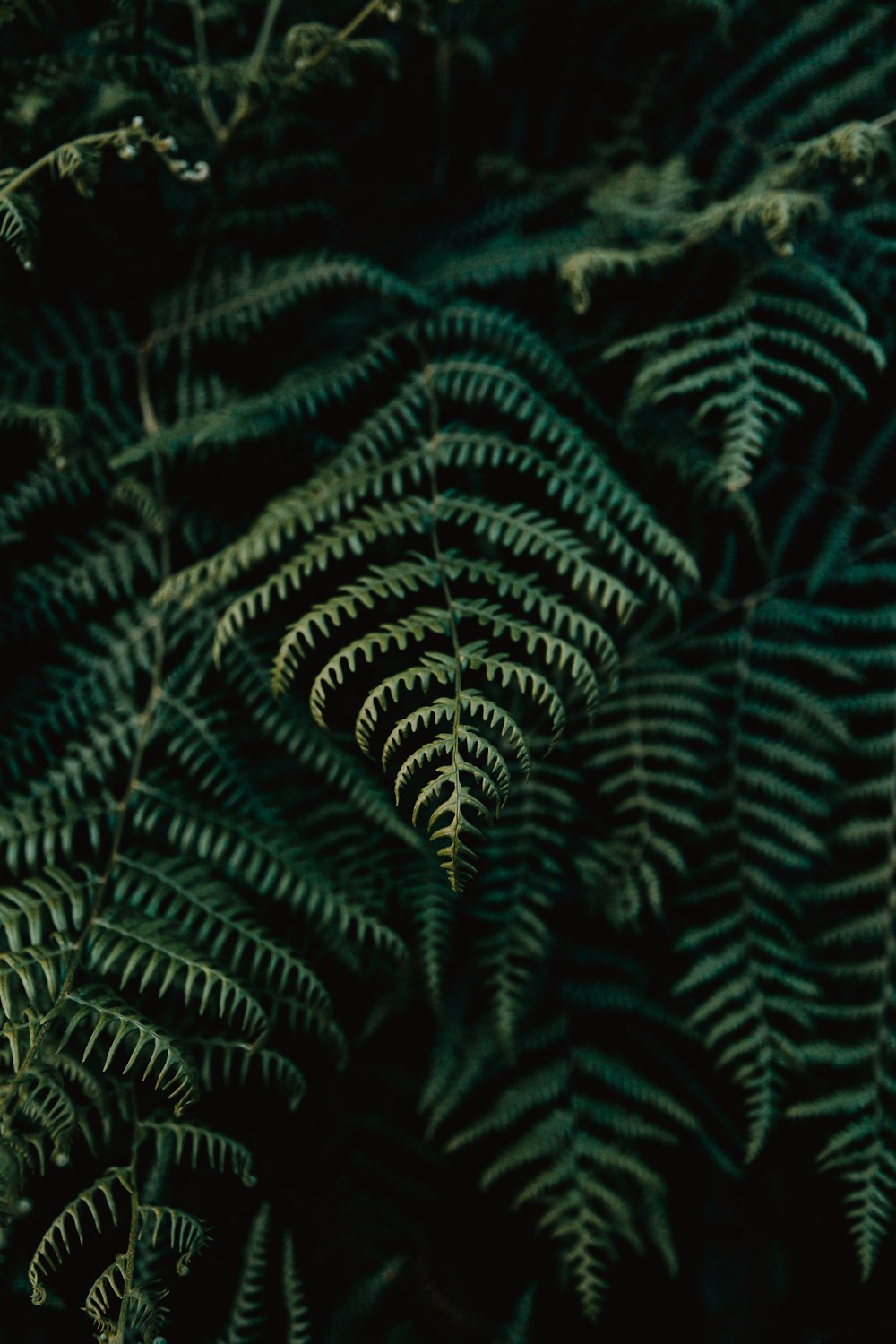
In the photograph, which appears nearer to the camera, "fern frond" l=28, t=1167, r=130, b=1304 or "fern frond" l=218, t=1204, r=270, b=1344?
"fern frond" l=28, t=1167, r=130, b=1304

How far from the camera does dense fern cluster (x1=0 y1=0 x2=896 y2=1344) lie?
1616 mm

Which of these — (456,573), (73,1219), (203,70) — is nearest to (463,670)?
(456,573)

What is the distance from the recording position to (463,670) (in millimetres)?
1527

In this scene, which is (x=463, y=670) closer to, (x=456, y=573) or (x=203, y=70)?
(x=456, y=573)

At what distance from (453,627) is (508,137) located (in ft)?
5.04

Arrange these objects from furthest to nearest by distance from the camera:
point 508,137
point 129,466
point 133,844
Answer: point 508,137 < point 129,466 < point 133,844

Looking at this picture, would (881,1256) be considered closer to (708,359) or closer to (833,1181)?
(833,1181)

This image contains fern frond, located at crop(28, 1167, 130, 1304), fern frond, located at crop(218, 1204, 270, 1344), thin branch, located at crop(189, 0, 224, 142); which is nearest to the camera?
fern frond, located at crop(28, 1167, 130, 1304)

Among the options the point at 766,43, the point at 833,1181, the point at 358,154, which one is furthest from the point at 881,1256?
the point at 358,154

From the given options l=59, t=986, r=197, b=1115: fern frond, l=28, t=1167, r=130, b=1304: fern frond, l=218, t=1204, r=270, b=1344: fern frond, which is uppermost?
l=59, t=986, r=197, b=1115: fern frond

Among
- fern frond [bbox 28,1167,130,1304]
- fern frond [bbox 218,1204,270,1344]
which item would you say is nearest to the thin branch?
fern frond [bbox 28,1167,130,1304]

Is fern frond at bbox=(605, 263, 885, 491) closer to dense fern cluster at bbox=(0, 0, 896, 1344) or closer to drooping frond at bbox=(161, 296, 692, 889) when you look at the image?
dense fern cluster at bbox=(0, 0, 896, 1344)

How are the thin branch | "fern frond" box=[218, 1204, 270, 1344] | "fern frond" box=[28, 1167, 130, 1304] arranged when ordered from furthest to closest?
the thin branch → "fern frond" box=[218, 1204, 270, 1344] → "fern frond" box=[28, 1167, 130, 1304]

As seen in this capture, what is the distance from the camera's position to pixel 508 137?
2.29 metres
